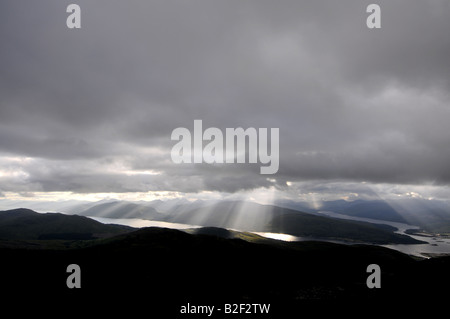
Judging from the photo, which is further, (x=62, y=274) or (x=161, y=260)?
(x=161, y=260)

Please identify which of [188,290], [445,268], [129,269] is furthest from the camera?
[129,269]

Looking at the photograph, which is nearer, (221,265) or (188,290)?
(188,290)

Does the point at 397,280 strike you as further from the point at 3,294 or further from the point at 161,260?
the point at 3,294
